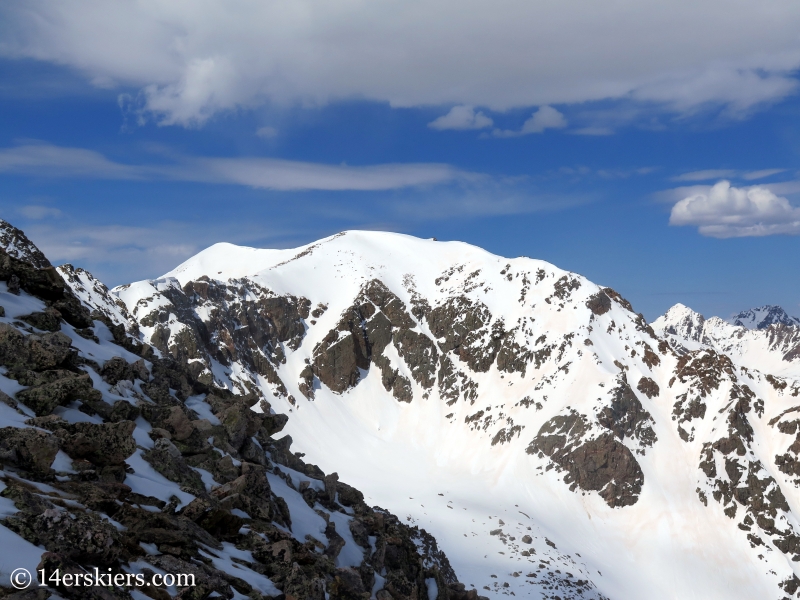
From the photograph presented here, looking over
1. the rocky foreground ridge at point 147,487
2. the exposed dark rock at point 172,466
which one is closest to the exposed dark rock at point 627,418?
the rocky foreground ridge at point 147,487

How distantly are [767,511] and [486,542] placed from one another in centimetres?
5167

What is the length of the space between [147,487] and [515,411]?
113 m

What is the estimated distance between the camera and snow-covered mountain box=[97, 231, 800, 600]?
92.0 meters

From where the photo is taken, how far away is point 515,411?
123m

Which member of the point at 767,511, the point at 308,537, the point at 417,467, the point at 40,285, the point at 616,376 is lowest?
the point at 308,537

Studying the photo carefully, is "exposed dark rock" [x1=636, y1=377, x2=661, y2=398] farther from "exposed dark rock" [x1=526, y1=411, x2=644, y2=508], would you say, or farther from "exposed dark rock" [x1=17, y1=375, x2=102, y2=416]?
"exposed dark rock" [x1=17, y1=375, x2=102, y2=416]

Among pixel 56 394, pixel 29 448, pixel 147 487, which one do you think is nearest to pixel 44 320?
pixel 56 394

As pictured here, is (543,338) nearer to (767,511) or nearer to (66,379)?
(767,511)

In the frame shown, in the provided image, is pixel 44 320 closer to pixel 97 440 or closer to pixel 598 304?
pixel 97 440

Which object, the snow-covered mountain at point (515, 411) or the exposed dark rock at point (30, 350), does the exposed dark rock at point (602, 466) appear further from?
the exposed dark rock at point (30, 350)

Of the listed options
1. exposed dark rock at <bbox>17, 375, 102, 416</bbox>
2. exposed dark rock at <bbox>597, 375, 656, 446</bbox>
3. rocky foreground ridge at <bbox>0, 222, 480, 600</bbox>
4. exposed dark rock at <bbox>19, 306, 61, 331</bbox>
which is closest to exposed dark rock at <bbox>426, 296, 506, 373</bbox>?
exposed dark rock at <bbox>597, 375, 656, 446</bbox>

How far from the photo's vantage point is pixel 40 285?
23734 millimetres

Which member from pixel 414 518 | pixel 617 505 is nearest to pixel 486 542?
pixel 414 518

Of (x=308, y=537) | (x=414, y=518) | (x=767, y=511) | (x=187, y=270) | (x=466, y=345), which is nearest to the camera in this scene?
(x=308, y=537)
